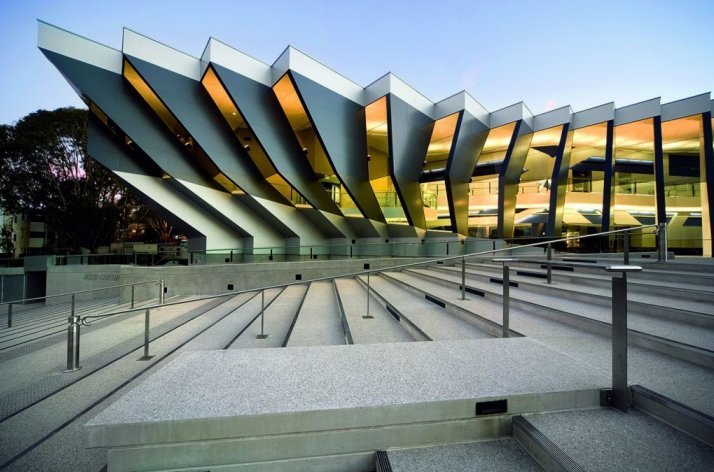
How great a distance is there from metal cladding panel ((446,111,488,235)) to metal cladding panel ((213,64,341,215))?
24.7 feet

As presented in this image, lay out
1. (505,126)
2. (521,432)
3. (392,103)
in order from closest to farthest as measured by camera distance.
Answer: (521,432) → (392,103) → (505,126)

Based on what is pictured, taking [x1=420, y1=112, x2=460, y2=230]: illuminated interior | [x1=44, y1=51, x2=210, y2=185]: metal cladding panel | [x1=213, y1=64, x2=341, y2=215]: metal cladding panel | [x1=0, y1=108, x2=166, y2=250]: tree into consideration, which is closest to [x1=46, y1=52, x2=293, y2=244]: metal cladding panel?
[x1=44, y1=51, x2=210, y2=185]: metal cladding panel

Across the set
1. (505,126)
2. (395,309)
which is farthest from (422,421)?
(505,126)

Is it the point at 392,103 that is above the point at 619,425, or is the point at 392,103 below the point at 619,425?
above

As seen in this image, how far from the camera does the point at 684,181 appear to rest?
14953 mm

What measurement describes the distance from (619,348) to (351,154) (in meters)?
16.9

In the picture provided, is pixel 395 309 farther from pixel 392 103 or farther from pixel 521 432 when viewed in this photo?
pixel 392 103

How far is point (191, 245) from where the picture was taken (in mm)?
19891

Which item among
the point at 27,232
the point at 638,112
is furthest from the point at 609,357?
the point at 27,232

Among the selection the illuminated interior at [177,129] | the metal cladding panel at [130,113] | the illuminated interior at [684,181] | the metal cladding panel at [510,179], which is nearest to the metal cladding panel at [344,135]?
the illuminated interior at [177,129]

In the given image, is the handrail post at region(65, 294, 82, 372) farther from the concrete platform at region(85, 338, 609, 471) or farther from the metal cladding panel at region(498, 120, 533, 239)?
the metal cladding panel at region(498, 120, 533, 239)

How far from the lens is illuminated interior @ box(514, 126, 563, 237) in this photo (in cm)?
1820

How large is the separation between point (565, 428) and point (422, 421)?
1004 millimetres

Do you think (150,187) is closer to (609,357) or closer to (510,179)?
(609,357)
